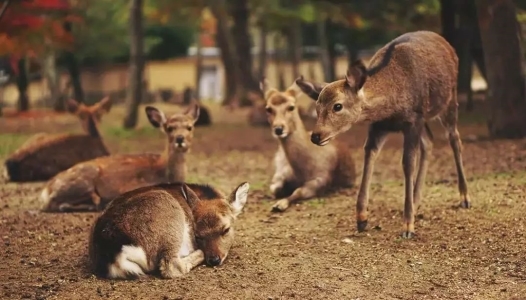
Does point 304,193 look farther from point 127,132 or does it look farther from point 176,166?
point 127,132

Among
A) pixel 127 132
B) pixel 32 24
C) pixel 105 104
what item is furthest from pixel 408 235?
pixel 32 24

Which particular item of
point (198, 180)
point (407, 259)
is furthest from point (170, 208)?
point (198, 180)

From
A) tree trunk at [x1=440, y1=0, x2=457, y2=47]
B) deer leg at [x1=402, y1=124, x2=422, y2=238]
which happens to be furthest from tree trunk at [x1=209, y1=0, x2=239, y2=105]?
deer leg at [x1=402, y1=124, x2=422, y2=238]

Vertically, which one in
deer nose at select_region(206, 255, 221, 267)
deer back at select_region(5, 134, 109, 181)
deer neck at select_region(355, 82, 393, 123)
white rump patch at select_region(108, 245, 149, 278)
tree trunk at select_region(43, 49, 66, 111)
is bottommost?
tree trunk at select_region(43, 49, 66, 111)

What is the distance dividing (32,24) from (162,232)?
11465 mm

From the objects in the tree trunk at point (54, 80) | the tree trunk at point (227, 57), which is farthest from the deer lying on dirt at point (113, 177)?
the tree trunk at point (54, 80)

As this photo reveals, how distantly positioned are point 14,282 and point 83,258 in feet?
2.20

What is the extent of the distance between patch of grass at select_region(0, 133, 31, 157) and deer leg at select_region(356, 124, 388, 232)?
26.3ft

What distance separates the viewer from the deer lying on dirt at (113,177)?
8.49 metres

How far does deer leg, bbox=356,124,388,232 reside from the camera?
7.06 metres

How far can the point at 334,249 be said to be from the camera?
6625mm

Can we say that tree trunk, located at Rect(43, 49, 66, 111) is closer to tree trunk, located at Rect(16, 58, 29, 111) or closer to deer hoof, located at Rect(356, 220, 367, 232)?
tree trunk, located at Rect(16, 58, 29, 111)

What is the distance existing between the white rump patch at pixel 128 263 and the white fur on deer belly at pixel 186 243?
36 cm

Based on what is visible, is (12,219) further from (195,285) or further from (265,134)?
(265,134)
